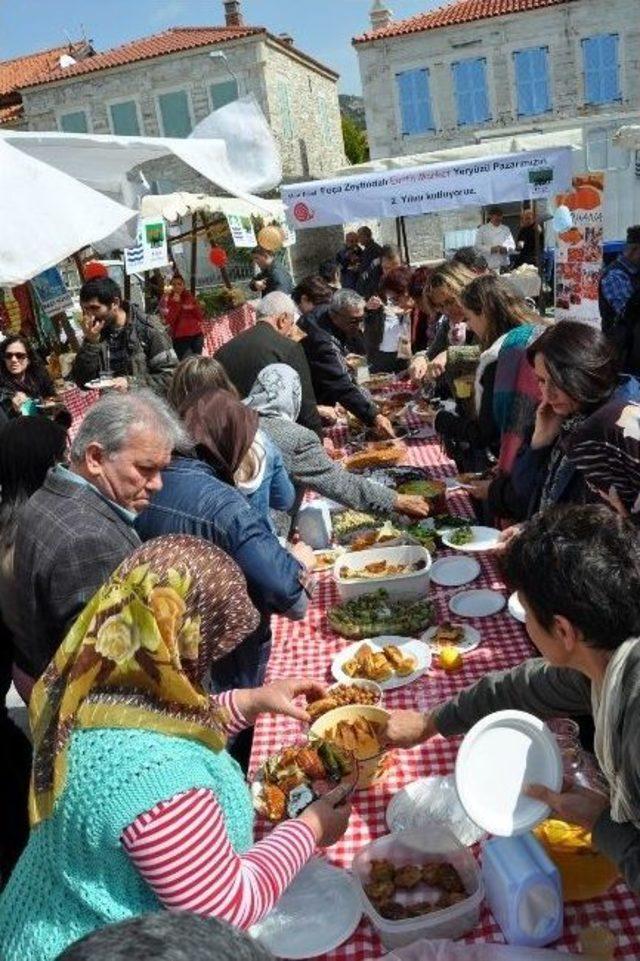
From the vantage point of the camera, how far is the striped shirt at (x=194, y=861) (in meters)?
1.18

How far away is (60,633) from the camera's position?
7.02 feet

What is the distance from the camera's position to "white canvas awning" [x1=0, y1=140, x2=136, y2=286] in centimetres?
346

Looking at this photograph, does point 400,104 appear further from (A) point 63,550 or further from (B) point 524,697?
(B) point 524,697

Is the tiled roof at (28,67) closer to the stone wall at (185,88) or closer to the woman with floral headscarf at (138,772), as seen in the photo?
the stone wall at (185,88)

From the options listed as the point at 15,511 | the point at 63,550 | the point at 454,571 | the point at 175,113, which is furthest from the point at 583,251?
the point at 175,113

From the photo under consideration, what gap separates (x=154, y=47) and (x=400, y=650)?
1104 inches

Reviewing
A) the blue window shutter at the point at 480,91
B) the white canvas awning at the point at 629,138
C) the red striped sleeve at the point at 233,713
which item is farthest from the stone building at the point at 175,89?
the red striped sleeve at the point at 233,713

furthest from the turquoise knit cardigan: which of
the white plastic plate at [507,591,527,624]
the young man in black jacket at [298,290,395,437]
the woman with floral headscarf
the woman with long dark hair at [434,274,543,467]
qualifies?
the young man in black jacket at [298,290,395,437]

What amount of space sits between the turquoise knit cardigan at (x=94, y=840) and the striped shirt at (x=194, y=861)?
0.02 metres

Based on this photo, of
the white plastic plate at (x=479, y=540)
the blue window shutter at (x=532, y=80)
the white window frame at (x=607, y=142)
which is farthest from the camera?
the blue window shutter at (x=532, y=80)

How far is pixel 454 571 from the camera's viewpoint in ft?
9.57

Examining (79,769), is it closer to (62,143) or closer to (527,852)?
(527,852)

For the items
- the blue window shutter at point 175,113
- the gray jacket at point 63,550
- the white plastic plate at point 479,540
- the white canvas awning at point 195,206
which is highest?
the blue window shutter at point 175,113

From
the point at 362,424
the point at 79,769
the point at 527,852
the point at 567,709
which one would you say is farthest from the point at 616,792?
the point at 362,424
